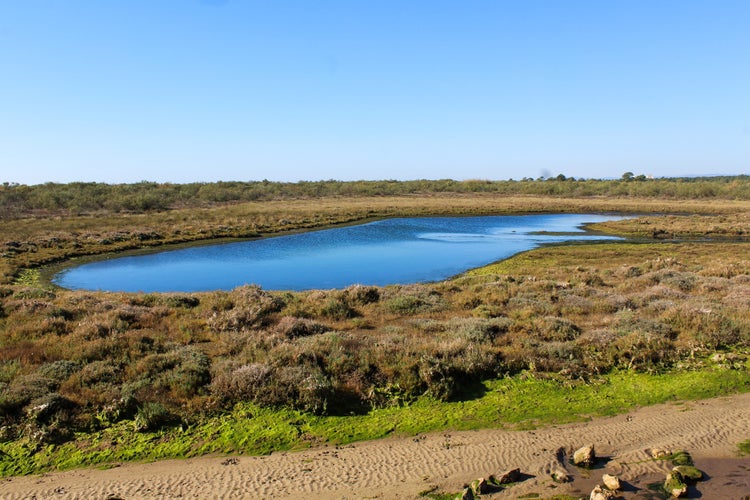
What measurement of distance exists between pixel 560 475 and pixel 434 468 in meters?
1.84

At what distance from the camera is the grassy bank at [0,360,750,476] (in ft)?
25.9

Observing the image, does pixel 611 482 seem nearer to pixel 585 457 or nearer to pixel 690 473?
pixel 585 457

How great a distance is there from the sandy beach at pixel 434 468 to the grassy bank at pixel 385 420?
32 cm

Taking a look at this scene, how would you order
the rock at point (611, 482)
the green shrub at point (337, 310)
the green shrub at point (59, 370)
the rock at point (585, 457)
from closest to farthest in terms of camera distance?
the rock at point (611, 482)
the rock at point (585, 457)
the green shrub at point (59, 370)
the green shrub at point (337, 310)

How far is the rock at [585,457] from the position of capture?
7.46 meters

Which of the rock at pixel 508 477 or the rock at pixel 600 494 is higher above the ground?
→ the rock at pixel 600 494

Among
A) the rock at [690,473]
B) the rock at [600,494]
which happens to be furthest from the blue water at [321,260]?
the rock at [690,473]

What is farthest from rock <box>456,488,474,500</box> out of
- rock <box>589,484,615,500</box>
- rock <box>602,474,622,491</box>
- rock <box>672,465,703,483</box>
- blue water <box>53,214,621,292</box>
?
blue water <box>53,214,621,292</box>

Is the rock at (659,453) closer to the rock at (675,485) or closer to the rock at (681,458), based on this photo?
the rock at (681,458)

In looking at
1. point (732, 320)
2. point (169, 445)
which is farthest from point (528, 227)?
point (169, 445)

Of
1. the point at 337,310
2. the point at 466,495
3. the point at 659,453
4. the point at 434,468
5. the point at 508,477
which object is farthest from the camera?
the point at 337,310

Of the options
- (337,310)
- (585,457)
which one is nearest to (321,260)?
(337,310)

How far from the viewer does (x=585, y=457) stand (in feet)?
24.5

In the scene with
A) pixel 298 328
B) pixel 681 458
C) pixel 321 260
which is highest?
pixel 298 328
